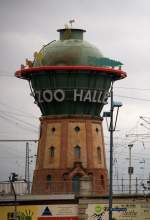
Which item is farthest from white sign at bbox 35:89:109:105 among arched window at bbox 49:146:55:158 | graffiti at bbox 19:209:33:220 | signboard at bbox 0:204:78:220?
graffiti at bbox 19:209:33:220

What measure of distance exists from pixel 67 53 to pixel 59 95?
471cm

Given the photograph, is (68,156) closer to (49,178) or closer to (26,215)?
(49,178)

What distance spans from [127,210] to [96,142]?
1504 cm

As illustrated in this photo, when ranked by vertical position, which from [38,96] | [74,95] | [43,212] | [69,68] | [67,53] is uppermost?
[67,53]

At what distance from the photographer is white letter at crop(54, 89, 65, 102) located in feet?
380

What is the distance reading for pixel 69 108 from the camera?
117 metres

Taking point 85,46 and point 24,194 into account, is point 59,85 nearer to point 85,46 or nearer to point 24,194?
point 85,46

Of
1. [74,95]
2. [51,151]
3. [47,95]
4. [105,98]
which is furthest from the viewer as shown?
[105,98]

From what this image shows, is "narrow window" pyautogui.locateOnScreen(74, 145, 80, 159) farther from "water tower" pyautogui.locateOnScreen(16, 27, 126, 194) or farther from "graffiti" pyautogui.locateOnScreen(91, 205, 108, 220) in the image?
"graffiti" pyautogui.locateOnScreen(91, 205, 108, 220)

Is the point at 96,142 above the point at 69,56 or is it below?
below

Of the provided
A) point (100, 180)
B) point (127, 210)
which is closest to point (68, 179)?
point (100, 180)

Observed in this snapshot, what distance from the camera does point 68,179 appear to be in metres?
115

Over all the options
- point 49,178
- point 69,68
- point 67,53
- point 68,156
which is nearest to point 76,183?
point 49,178

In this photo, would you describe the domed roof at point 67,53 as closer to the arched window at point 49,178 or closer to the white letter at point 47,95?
the white letter at point 47,95
